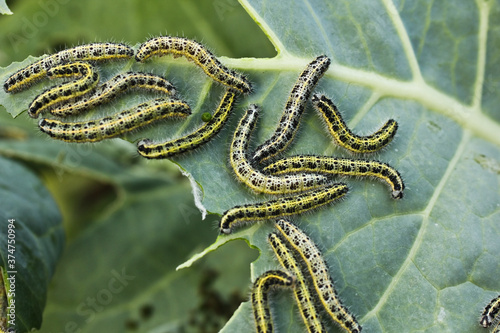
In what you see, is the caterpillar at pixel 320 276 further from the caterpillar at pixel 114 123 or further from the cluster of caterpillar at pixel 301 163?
the caterpillar at pixel 114 123

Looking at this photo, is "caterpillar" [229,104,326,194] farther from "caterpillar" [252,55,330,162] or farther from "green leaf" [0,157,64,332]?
"green leaf" [0,157,64,332]

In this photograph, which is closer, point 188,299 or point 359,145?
point 359,145

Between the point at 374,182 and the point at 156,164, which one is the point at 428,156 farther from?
the point at 156,164

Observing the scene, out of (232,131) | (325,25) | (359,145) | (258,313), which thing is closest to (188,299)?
(258,313)

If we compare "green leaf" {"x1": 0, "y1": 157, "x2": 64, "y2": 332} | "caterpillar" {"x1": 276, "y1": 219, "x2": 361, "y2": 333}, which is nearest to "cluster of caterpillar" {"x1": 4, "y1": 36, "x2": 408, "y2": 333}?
"caterpillar" {"x1": 276, "y1": 219, "x2": 361, "y2": 333}

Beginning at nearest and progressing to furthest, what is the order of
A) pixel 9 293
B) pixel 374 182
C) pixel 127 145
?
pixel 9 293 → pixel 374 182 → pixel 127 145

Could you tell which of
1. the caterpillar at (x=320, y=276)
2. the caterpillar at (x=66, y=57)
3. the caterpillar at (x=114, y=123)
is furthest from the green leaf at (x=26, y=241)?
the caterpillar at (x=320, y=276)
